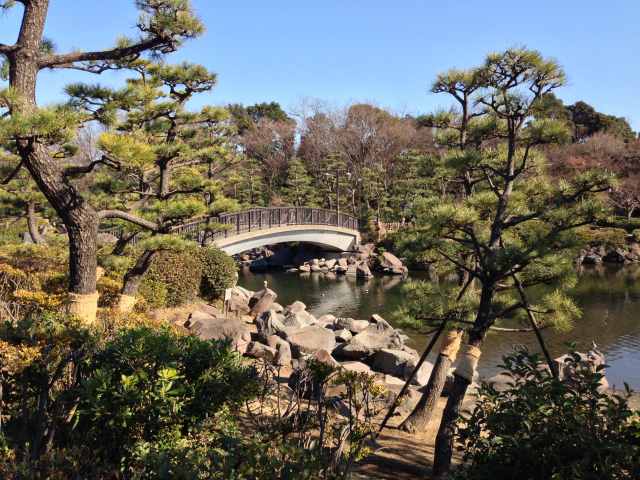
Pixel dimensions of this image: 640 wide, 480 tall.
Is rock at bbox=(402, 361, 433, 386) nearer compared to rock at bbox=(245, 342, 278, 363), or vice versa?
rock at bbox=(402, 361, 433, 386)

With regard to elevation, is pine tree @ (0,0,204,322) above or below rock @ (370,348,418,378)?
above

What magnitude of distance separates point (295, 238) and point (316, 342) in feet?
35.6

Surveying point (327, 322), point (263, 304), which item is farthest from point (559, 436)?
point (263, 304)

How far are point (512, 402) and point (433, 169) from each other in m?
3.47

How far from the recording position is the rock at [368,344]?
8656 millimetres

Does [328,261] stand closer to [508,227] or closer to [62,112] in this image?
[508,227]

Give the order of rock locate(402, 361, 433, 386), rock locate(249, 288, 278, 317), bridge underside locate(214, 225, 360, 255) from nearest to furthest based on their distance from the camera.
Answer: rock locate(402, 361, 433, 386) → rock locate(249, 288, 278, 317) → bridge underside locate(214, 225, 360, 255)

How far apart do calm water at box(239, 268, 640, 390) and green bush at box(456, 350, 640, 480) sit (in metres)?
2.68

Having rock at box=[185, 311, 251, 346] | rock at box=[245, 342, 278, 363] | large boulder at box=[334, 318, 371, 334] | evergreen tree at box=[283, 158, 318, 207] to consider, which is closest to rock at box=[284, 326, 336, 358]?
rock at box=[245, 342, 278, 363]

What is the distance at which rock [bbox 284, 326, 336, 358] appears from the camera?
832cm

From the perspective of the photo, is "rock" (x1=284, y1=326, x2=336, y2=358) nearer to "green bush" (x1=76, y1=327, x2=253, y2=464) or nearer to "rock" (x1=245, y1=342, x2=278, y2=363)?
"rock" (x1=245, y1=342, x2=278, y2=363)

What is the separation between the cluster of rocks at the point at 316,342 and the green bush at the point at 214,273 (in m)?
0.68

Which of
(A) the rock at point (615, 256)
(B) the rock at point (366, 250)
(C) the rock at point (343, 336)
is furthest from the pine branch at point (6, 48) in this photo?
(A) the rock at point (615, 256)

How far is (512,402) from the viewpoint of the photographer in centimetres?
235
